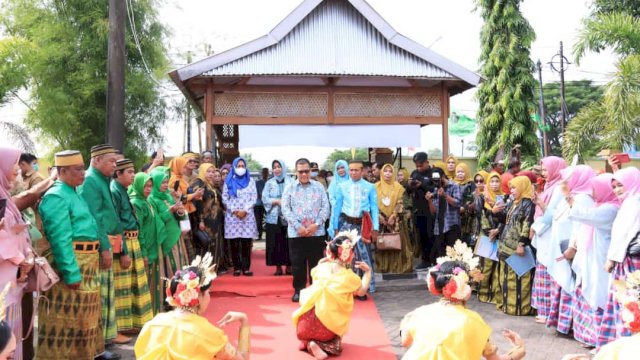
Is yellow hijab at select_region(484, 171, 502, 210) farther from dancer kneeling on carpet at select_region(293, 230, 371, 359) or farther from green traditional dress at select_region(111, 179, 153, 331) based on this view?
green traditional dress at select_region(111, 179, 153, 331)

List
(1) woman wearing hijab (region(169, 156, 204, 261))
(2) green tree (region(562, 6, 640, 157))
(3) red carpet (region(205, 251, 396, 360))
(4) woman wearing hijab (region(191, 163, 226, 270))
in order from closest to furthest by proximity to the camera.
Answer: (3) red carpet (region(205, 251, 396, 360))
(1) woman wearing hijab (region(169, 156, 204, 261))
(4) woman wearing hijab (region(191, 163, 226, 270))
(2) green tree (region(562, 6, 640, 157))

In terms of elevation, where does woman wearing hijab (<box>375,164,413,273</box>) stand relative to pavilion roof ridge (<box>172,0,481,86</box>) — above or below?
below

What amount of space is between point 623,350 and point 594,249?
9.50 ft

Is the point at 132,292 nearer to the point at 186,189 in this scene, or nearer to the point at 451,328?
the point at 186,189

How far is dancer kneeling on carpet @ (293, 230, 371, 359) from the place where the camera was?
4.86m

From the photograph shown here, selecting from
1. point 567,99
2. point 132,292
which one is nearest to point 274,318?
point 132,292

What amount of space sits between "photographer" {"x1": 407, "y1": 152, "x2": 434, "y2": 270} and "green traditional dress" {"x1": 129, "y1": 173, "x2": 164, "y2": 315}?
4.07 meters

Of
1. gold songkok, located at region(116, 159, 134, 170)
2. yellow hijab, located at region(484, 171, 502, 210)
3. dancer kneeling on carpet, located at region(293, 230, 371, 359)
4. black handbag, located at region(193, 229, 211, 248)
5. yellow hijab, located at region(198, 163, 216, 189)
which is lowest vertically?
dancer kneeling on carpet, located at region(293, 230, 371, 359)

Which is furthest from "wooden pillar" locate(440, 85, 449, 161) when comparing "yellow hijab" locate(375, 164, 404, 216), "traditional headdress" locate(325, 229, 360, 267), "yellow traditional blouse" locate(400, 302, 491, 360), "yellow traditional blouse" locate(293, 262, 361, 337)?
"yellow traditional blouse" locate(400, 302, 491, 360)

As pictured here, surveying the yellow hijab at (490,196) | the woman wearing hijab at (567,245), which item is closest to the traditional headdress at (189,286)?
the woman wearing hijab at (567,245)

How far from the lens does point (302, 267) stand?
6.99 m

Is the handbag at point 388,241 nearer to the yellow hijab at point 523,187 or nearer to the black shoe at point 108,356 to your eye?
the yellow hijab at point 523,187

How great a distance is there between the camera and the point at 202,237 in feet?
24.7

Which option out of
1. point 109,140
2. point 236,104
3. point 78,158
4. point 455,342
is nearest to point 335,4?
point 236,104
